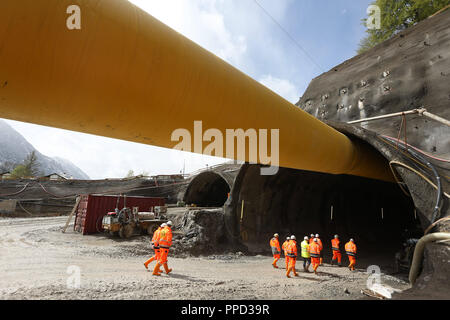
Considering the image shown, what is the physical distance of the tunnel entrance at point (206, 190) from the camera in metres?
24.9

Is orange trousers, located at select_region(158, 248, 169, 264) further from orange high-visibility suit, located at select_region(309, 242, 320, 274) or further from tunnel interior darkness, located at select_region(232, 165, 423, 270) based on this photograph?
orange high-visibility suit, located at select_region(309, 242, 320, 274)

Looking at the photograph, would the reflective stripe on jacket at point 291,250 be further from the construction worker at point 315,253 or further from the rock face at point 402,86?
the rock face at point 402,86

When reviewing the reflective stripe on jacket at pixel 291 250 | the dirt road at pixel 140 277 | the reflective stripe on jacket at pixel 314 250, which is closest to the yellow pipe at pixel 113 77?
the dirt road at pixel 140 277

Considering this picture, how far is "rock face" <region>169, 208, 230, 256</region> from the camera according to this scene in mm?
11718

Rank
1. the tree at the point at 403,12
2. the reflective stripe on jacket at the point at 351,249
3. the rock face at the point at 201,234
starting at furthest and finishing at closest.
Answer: the tree at the point at 403,12 < the rock face at the point at 201,234 < the reflective stripe on jacket at the point at 351,249

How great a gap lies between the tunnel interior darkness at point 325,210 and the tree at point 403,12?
13.4 m

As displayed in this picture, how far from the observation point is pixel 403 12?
22062mm

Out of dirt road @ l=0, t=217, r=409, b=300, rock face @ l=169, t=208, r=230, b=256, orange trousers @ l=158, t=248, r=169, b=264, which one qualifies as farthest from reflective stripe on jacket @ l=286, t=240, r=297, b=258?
orange trousers @ l=158, t=248, r=169, b=264

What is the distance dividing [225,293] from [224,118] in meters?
4.71

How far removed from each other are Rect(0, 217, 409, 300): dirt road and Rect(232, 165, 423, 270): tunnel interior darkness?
2075 millimetres

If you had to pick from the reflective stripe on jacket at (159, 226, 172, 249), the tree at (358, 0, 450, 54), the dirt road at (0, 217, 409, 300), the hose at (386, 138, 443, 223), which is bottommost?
the dirt road at (0, 217, 409, 300)

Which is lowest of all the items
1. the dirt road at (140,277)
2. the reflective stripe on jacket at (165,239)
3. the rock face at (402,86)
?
the dirt road at (140,277)

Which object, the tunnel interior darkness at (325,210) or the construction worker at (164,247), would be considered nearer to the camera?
the construction worker at (164,247)
